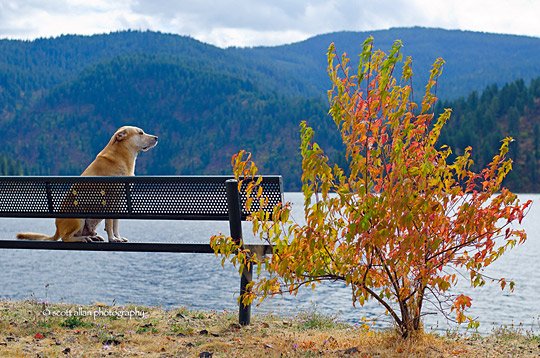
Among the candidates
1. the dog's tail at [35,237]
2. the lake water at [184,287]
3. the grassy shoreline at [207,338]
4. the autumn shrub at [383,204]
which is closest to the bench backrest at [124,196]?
the dog's tail at [35,237]

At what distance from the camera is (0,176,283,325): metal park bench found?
7.39 m

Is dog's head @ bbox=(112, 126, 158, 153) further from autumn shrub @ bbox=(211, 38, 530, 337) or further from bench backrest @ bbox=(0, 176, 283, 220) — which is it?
autumn shrub @ bbox=(211, 38, 530, 337)

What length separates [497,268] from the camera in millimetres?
30500

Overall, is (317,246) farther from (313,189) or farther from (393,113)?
(393,113)

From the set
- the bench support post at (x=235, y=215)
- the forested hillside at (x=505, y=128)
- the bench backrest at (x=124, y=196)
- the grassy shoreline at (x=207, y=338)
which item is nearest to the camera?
the grassy shoreline at (x=207, y=338)

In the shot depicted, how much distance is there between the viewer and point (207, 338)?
719cm

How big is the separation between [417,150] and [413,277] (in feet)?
3.73

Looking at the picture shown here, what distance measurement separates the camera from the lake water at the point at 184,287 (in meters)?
15.2

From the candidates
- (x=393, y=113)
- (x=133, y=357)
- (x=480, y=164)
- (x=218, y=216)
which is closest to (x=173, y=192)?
(x=218, y=216)

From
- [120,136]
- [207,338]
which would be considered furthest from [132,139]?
[207,338]

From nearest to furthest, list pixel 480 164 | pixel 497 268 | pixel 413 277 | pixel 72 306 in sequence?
pixel 413 277, pixel 72 306, pixel 497 268, pixel 480 164

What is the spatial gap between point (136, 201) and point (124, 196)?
5.1 inches

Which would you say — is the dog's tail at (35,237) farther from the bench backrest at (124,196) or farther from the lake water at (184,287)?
the lake water at (184,287)

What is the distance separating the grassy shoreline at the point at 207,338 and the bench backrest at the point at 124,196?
1088mm
